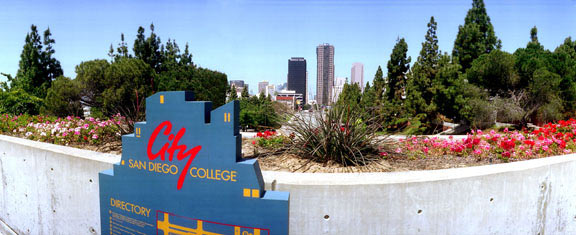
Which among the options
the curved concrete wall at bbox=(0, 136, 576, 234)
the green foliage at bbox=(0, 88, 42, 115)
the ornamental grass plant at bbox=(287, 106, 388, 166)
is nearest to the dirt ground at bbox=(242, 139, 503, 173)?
the ornamental grass plant at bbox=(287, 106, 388, 166)

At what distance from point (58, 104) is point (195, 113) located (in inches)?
992

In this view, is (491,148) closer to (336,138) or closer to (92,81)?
(336,138)

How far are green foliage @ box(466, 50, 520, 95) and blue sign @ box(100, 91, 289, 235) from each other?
836 inches

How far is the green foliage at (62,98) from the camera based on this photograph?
75.8 ft

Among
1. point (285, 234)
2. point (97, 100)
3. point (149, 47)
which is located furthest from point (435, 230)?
point (149, 47)

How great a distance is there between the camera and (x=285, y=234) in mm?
2941

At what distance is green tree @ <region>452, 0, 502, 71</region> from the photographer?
2989 centimetres

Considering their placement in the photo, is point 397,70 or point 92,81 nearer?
point 92,81

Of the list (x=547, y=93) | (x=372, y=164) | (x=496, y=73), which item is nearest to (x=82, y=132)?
(x=372, y=164)

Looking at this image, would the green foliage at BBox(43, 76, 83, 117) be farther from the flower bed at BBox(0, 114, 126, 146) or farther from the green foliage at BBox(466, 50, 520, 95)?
the green foliage at BBox(466, 50, 520, 95)

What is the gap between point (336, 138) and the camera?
4.22 metres

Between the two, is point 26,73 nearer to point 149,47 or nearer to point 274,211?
point 149,47

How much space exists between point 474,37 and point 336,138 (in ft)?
104

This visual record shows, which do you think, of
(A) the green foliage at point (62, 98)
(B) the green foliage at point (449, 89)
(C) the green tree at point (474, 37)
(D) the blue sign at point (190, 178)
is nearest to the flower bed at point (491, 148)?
(D) the blue sign at point (190, 178)
